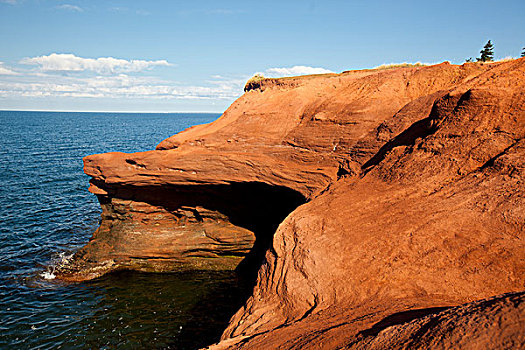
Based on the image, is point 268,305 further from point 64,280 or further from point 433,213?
point 64,280

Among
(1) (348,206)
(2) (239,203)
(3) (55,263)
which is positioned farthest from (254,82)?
(3) (55,263)

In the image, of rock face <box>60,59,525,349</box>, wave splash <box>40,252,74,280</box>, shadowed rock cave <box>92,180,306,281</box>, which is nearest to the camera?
rock face <box>60,59,525,349</box>

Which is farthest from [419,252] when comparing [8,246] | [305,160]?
[8,246]

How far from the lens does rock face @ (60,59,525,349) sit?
260 inches

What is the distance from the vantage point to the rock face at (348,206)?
6.61 meters

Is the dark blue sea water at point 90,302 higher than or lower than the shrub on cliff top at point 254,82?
lower

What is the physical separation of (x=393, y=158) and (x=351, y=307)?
5618mm

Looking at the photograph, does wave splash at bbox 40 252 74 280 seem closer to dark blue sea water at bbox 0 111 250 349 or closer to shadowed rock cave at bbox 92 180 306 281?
dark blue sea water at bbox 0 111 250 349

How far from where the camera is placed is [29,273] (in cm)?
1694

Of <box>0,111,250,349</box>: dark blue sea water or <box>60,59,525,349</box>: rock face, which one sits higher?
<box>60,59,525,349</box>: rock face

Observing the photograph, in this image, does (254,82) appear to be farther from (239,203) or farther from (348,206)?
(348,206)

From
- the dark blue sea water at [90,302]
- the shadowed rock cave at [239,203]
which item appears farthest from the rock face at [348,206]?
the dark blue sea water at [90,302]

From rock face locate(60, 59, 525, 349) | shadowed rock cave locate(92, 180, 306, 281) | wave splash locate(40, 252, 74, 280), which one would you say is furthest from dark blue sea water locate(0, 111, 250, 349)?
shadowed rock cave locate(92, 180, 306, 281)

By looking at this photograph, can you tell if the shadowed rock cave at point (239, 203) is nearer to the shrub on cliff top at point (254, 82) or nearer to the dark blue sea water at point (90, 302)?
the dark blue sea water at point (90, 302)
